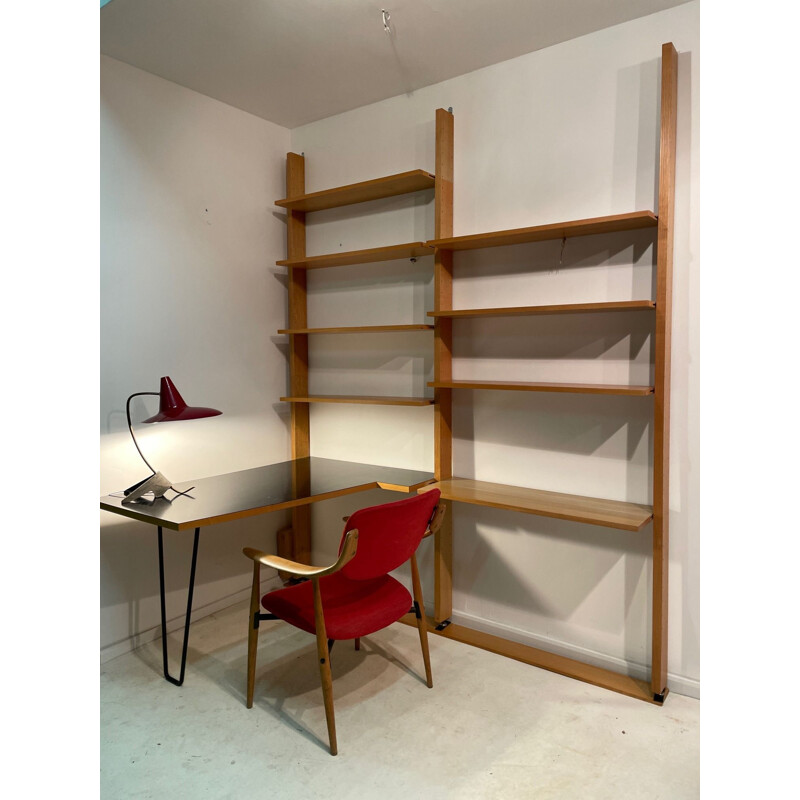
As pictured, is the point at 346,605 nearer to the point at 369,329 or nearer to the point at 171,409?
the point at 171,409

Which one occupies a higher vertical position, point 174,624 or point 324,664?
point 324,664

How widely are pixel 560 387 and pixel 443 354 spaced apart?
0.71 metres

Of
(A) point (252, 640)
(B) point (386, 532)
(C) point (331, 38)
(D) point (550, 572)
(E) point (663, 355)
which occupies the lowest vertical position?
(A) point (252, 640)

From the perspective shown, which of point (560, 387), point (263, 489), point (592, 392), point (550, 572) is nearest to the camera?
point (592, 392)

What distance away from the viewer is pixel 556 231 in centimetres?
252

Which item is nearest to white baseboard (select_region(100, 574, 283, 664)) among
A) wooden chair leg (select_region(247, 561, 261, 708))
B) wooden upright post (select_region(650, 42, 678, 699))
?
wooden chair leg (select_region(247, 561, 261, 708))

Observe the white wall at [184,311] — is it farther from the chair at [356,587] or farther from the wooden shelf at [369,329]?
the chair at [356,587]

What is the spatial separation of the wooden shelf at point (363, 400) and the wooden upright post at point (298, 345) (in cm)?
12

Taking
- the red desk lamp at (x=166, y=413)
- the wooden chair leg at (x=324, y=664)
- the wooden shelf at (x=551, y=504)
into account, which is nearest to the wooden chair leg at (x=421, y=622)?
the wooden shelf at (x=551, y=504)

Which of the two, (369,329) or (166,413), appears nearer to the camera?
(166,413)

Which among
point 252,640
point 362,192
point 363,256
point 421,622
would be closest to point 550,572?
point 421,622

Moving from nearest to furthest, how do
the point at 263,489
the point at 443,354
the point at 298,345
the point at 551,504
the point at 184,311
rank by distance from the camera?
1. the point at 551,504
2. the point at 263,489
3. the point at 443,354
4. the point at 184,311
5. the point at 298,345

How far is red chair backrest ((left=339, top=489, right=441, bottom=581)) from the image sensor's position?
2088 mm
